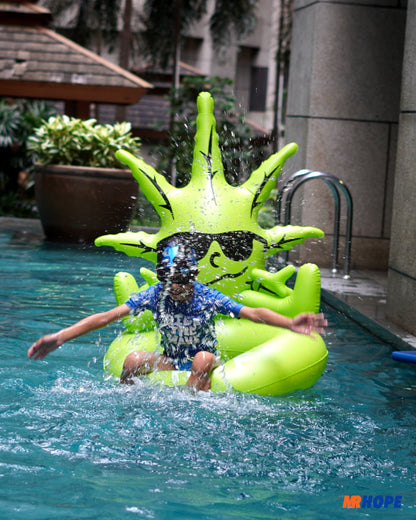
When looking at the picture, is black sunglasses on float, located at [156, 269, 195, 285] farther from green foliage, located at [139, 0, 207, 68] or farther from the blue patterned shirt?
green foliage, located at [139, 0, 207, 68]

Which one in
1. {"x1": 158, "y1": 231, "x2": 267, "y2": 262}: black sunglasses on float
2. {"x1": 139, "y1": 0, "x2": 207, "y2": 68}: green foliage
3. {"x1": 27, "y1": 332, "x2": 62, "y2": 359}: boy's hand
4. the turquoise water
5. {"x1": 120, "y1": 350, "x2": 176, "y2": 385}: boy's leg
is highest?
{"x1": 139, "y1": 0, "x2": 207, "y2": 68}: green foliage

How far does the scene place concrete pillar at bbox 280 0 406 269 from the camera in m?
10.7

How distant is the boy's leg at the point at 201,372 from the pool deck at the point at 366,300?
2115mm

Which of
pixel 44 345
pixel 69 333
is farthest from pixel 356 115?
pixel 44 345

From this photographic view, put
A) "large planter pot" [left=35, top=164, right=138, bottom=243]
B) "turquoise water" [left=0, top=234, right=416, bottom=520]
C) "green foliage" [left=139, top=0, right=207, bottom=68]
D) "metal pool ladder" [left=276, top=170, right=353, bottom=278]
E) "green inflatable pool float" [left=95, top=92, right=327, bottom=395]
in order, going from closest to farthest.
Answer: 1. "turquoise water" [left=0, top=234, right=416, bottom=520]
2. "green inflatable pool float" [left=95, top=92, right=327, bottom=395]
3. "metal pool ladder" [left=276, top=170, right=353, bottom=278]
4. "large planter pot" [left=35, top=164, right=138, bottom=243]
5. "green foliage" [left=139, top=0, right=207, bottom=68]

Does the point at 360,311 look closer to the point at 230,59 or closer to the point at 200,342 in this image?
the point at 200,342

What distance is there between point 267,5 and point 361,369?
40.2 m

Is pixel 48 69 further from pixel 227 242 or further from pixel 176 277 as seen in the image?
Answer: pixel 176 277

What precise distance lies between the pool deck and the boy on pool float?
2.05 metres

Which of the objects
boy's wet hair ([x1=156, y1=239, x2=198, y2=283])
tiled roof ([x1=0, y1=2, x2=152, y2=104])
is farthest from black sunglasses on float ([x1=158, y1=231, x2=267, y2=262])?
tiled roof ([x1=0, y1=2, x2=152, y2=104])

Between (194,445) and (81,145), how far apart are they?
8.70m

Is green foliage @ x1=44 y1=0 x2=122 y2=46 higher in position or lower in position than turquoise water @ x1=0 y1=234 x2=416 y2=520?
higher

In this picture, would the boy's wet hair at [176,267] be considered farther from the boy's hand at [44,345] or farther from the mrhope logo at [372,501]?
the mrhope logo at [372,501]

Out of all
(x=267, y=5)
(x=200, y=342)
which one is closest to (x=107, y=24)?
(x=267, y=5)
